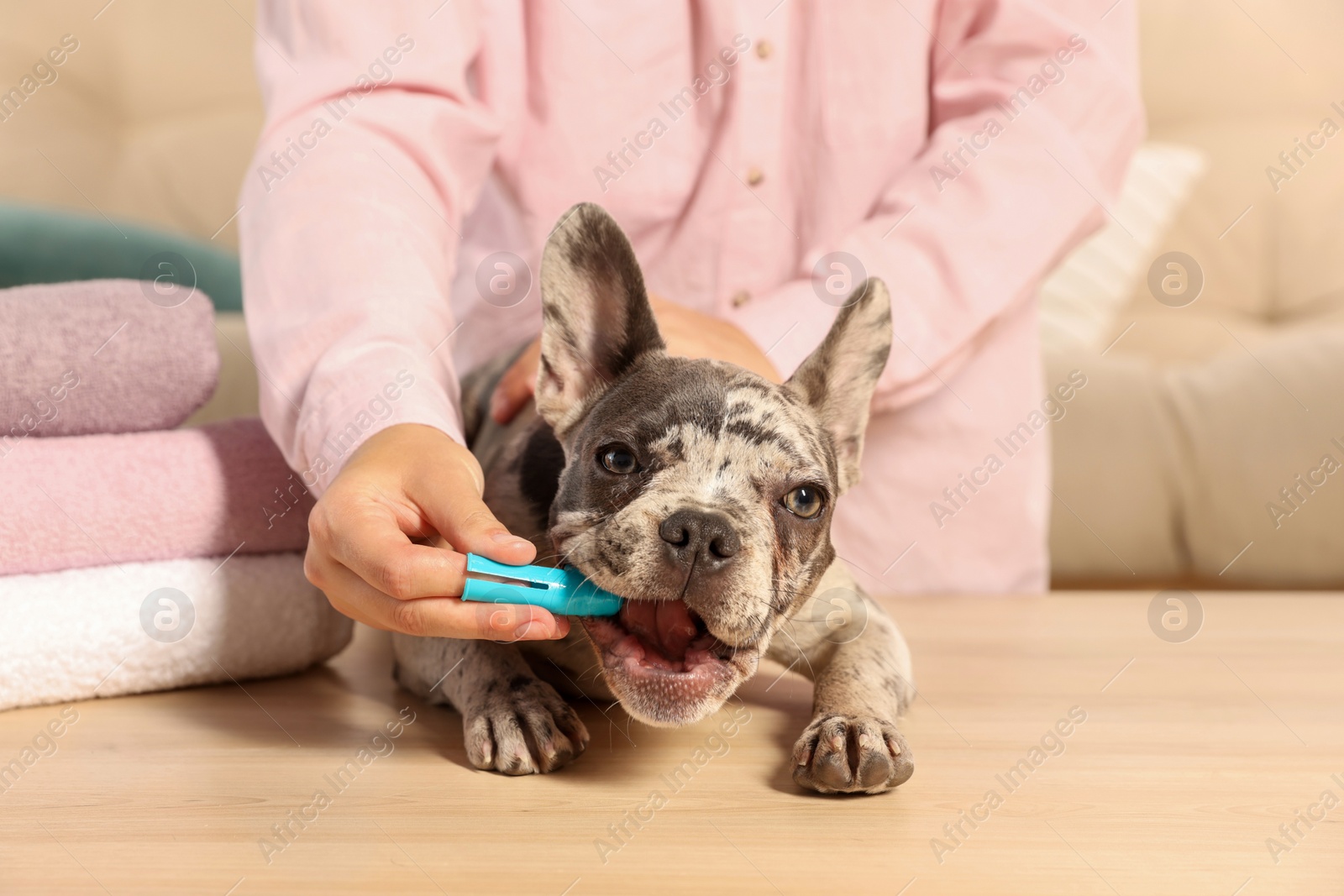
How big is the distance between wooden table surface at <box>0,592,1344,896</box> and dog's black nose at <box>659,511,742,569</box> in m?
0.30

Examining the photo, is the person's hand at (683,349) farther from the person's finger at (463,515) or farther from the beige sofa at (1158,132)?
the beige sofa at (1158,132)

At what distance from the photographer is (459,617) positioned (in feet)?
4.09

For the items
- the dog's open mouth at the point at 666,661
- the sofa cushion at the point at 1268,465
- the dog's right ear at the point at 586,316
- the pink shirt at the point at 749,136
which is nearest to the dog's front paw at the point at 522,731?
the dog's open mouth at the point at 666,661

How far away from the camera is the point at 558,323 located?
1682 millimetres

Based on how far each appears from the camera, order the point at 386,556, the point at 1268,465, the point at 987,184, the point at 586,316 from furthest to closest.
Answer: the point at 1268,465 < the point at 987,184 < the point at 586,316 < the point at 386,556

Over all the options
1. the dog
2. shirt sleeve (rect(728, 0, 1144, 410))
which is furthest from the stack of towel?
shirt sleeve (rect(728, 0, 1144, 410))

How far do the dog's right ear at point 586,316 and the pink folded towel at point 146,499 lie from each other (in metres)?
0.56

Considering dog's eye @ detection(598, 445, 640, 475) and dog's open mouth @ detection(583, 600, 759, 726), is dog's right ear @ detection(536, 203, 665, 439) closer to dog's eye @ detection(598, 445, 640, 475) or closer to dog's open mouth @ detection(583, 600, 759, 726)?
dog's eye @ detection(598, 445, 640, 475)

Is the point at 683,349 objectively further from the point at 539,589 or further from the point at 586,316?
the point at 539,589

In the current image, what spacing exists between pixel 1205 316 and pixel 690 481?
4.21 metres

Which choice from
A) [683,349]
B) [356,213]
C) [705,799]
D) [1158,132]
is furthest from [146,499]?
[1158,132]

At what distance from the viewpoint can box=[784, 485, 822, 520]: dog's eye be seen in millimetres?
1548

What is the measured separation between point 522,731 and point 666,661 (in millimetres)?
233

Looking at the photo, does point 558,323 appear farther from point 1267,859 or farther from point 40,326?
point 1267,859
